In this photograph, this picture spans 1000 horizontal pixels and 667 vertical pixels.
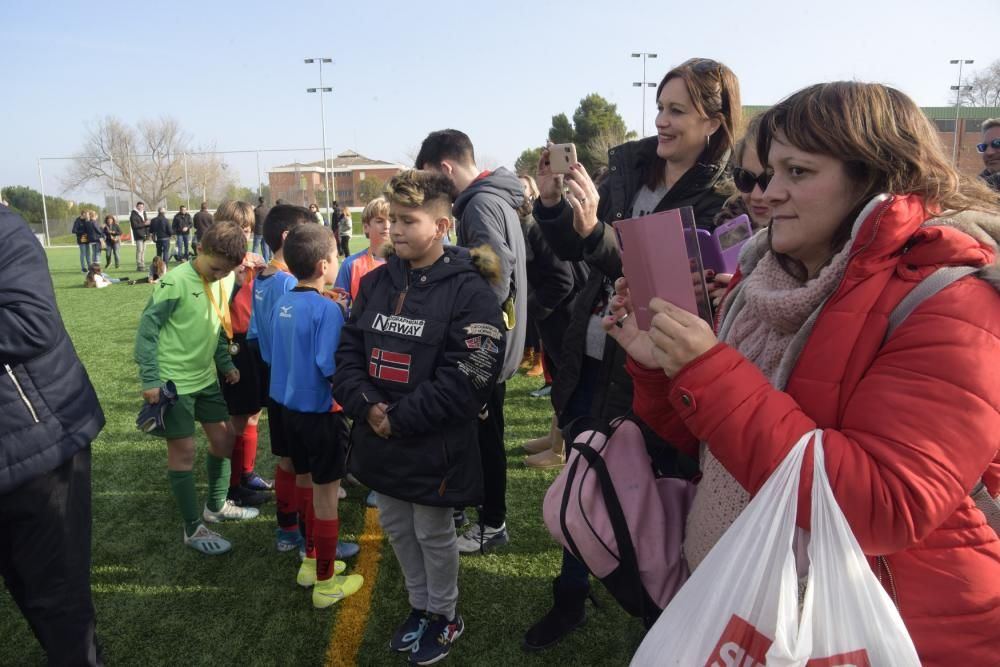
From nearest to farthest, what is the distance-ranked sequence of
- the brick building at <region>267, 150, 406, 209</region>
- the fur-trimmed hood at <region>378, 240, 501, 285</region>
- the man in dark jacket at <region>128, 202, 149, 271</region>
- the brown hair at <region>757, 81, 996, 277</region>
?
1. the brown hair at <region>757, 81, 996, 277</region>
2. the fur-trimmed hood at <region>378, 240, 501, 285</region>
3. the man in dark jacket at <region>128, 202, 149, 271</region>
4. the brick building at <region>267, 150, 406, 209</region>

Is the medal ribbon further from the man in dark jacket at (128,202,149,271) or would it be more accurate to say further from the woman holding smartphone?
the man in dark jacket at (128,202,149,271)

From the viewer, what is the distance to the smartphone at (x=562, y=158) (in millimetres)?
2318

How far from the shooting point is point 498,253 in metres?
3.24

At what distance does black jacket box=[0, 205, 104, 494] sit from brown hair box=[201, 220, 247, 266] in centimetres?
132

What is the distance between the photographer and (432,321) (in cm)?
252

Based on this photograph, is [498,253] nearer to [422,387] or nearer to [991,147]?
[422,387]

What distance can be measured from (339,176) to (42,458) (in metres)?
81.6

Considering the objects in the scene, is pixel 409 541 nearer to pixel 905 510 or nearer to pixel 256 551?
pixel 256 551

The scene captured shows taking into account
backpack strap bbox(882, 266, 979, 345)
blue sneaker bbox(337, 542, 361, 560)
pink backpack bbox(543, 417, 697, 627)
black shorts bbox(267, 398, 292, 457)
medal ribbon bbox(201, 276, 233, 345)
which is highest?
backpack strap bbox(882, 266, 979, 345)

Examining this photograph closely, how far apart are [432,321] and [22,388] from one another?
1382mm

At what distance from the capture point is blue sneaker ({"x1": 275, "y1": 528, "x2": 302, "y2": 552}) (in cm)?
359

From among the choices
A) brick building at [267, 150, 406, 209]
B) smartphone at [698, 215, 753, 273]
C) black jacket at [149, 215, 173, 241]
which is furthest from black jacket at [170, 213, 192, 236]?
brick building at [267, 150, 406, 209]

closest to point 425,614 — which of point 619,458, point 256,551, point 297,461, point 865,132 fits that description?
point 297,461

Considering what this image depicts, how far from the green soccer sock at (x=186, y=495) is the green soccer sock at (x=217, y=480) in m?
0.27
